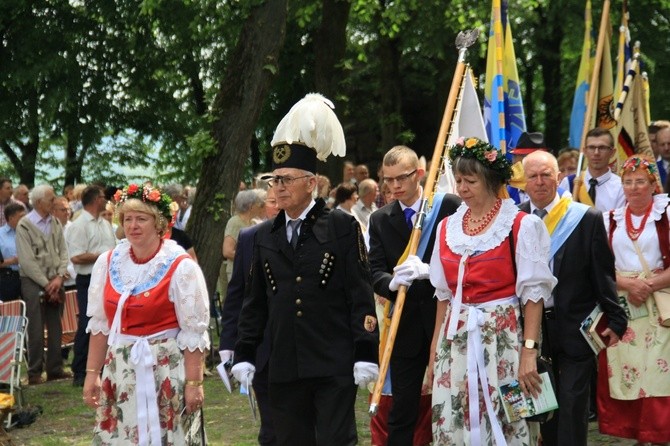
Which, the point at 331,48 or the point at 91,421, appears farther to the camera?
the point at 331,48

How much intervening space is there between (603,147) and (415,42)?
44.7 ft

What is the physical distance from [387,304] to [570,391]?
1383mm

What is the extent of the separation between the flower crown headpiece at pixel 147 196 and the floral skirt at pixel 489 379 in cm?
193

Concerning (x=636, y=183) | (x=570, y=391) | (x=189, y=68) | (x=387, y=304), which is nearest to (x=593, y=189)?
(x=636, y=183)

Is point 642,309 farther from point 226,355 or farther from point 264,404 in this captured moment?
point 226,355

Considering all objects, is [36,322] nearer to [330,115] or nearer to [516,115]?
[516,115]

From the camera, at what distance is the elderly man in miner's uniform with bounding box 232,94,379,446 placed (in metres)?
6.21

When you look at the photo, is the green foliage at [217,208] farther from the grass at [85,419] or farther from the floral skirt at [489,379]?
the floral skirt at [489,379]

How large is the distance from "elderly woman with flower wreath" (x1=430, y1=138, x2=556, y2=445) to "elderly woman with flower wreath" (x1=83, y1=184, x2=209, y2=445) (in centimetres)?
147

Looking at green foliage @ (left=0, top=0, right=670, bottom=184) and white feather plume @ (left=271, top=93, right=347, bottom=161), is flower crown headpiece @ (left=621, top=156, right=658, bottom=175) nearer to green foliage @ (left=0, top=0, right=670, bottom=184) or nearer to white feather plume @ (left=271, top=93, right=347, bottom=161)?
white feather plume @ (left=271, top=93, right=347, bottom=161)

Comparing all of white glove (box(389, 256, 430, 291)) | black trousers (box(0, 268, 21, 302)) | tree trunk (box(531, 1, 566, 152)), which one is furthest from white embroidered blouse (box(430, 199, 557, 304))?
tree trunk (box(531, 1, 566, 152))

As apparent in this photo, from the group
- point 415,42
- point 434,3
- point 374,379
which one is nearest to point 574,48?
point 415,42

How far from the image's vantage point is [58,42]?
22.5m

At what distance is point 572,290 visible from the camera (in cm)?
746
